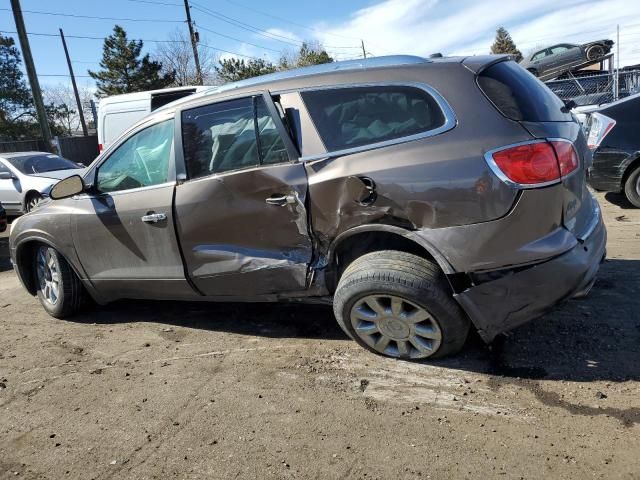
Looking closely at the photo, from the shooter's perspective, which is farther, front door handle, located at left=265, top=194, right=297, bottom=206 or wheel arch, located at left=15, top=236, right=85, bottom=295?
wheel arch, located at left=15, top=236, right=85, bottom=295

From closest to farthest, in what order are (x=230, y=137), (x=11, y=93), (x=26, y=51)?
1. (x=230, y=137)
2. (x=26, y=51)
3. (x=11, y=93)

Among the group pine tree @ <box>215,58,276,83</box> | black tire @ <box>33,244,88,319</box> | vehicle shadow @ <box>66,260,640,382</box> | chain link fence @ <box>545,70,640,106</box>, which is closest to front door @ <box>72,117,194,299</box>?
black tire @ <box>33,244,88,319</box>

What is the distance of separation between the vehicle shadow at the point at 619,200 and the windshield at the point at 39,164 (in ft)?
35.6

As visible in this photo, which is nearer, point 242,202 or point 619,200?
point 242,202

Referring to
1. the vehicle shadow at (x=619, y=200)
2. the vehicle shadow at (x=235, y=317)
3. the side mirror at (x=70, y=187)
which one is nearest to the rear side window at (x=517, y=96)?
the vehicle shadow at (x=235, y=317)

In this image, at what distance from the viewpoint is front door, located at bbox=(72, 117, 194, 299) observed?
12.8 ft

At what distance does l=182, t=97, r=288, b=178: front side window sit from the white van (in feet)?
27.0

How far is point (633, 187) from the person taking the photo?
23.2 feet

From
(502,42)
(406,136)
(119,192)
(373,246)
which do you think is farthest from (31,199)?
(502,42)

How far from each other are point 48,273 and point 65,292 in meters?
0.35

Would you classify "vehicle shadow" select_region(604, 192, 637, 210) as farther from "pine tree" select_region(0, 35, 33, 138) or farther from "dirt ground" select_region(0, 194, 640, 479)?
"pine tree" select_region(0, 35, 33, 138)

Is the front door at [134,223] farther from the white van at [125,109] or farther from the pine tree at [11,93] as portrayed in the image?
the pine tree at [11,93]

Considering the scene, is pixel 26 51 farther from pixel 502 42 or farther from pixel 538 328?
pixel 502 42

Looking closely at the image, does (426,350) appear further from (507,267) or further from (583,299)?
(583,299)
